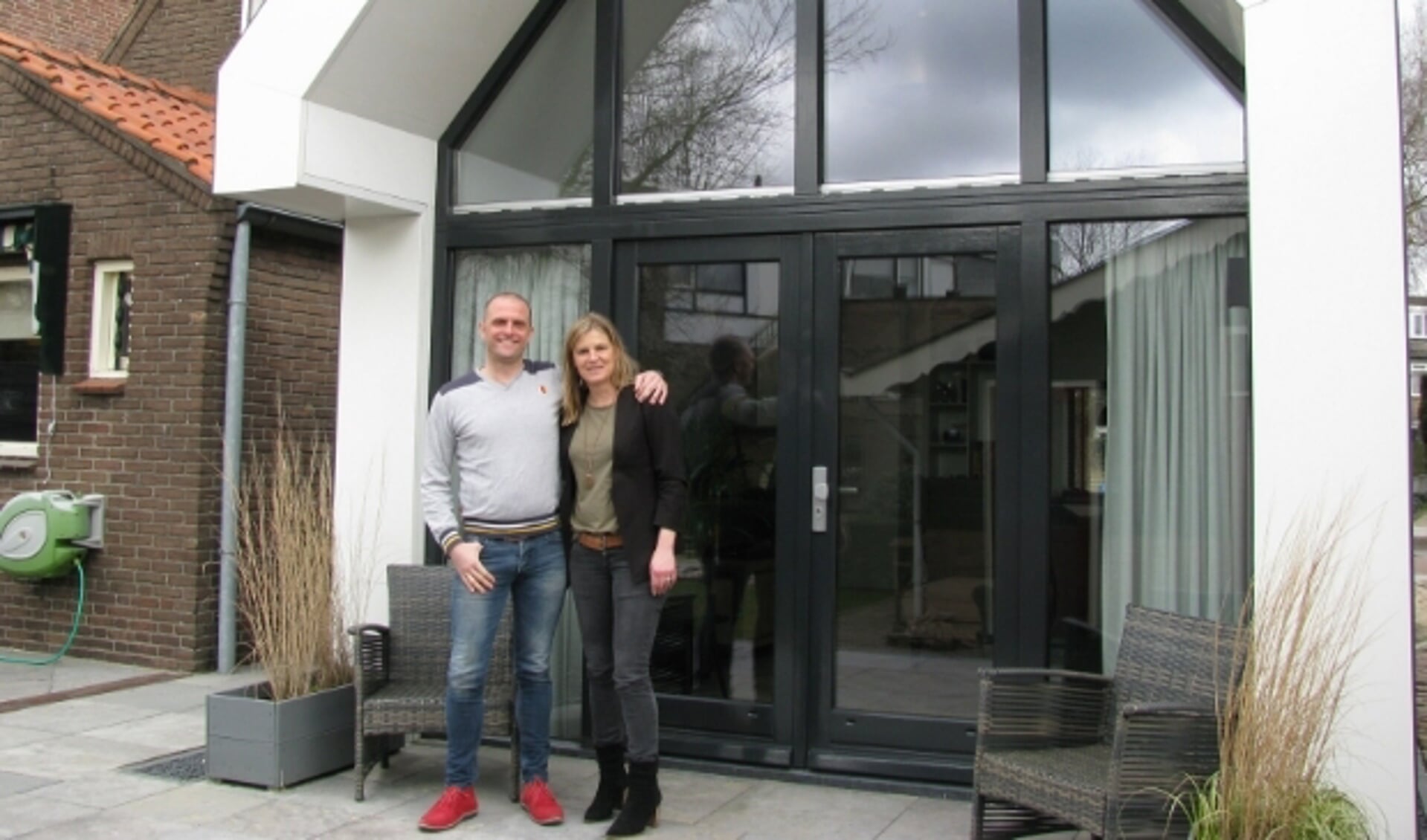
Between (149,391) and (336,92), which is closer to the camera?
(336,92)


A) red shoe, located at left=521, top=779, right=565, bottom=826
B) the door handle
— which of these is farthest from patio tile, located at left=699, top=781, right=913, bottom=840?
the door handle

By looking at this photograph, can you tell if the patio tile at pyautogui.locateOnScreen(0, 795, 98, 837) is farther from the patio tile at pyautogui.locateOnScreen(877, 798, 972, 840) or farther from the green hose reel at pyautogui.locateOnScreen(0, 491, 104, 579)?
the green hose reel at pyautogui.locateOnScreen(0, 491, 104, 579)

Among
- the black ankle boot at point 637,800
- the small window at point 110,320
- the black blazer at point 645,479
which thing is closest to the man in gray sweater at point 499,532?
the black blazer at point 645,479

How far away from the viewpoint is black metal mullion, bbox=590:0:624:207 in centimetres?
559

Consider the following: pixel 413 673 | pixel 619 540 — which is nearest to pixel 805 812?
pixel 619 540

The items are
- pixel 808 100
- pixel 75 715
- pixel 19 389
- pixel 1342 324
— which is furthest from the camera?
pixel 19 389

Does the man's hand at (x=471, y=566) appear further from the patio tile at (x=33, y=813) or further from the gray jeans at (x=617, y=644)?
the patio tile at (x=33, y=813)

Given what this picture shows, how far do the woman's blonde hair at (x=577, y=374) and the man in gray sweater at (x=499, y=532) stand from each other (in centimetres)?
7

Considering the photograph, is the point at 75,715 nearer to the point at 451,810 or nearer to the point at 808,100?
the point at 451,810

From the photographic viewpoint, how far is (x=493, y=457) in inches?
174

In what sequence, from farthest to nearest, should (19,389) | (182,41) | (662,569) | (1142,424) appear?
(182,41), (19,389), (1142,424), (662,569)

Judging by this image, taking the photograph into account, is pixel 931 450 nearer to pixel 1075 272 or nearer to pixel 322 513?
pixel 1075 272

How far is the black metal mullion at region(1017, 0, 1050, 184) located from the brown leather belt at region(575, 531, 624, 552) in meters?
2.09

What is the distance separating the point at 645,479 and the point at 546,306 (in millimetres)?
1665
